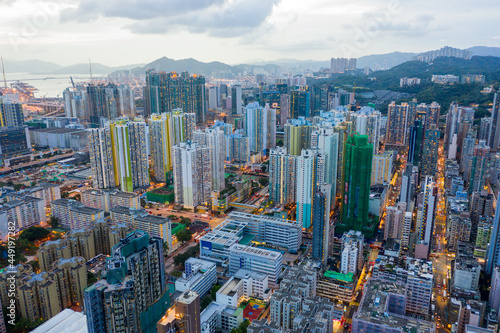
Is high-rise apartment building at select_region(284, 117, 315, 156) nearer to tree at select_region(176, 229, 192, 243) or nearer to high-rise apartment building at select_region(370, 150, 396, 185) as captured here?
high-rise apartment building at select_region(370, 150, 396, 185)

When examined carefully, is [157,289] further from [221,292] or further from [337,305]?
[337,305]

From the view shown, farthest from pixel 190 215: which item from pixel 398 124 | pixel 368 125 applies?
pixel 398 124

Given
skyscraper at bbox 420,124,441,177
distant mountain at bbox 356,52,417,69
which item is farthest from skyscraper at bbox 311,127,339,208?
distant mountain at bbox 356,52,417,69

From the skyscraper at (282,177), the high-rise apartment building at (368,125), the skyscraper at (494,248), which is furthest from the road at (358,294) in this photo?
the high-rise apartment building at (368,125)

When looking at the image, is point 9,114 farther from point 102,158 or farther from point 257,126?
point 257,126

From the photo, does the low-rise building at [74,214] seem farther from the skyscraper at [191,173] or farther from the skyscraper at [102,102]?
the skyscraper at [102,102]

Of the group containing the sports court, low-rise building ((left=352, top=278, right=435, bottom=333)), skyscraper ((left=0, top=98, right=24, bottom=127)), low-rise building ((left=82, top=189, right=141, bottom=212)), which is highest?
skyscraper ((left=0, top=98, right=24, bottom=127))

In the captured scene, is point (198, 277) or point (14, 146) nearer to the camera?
point (198, 277)
